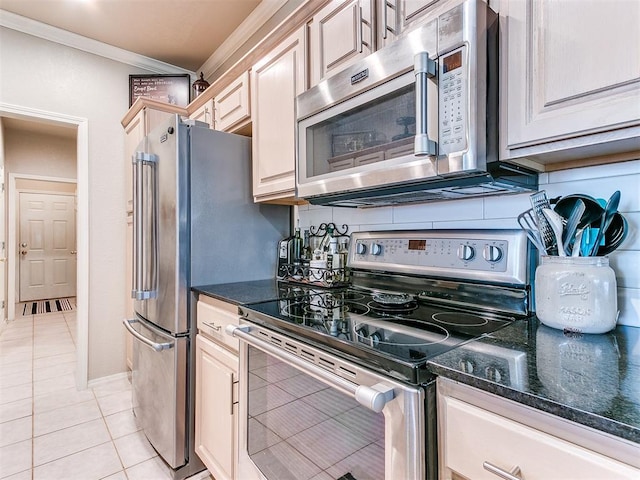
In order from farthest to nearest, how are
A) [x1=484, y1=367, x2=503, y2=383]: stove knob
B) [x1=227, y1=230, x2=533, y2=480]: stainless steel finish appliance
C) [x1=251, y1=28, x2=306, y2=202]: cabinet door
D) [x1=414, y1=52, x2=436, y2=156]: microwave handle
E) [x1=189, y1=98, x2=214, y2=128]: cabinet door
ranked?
[x1=189, y1=98, x2=214, y2=128]: cabinet door → [x1=251, y1=28, x2=306, y2=202]: cabinet door → [x1=414, y1=52, x2=436, y2=156]: microwave handle → [x1=227, y1=230, x2=533, y2=480]: stainless steel finish appliance → [x1=484, y1=367, x2=503, y2=383]: stove knob

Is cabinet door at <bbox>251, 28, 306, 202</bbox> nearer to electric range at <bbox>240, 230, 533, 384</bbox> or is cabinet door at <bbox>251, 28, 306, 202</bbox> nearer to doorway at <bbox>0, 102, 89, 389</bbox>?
electric range at <bbox>240, 230, 533, 384</bbox>

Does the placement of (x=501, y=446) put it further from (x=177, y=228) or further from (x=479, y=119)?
(x=177, y=228)

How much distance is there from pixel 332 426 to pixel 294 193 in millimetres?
1014

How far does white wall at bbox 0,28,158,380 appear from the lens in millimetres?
2582

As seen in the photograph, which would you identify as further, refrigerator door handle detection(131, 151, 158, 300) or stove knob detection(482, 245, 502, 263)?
refrigerator door handle detection(131, 151, 158, 300)

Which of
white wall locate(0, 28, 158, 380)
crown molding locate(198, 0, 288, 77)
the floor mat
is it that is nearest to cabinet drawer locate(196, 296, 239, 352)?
white wall locate(0, 28, 158, 380)

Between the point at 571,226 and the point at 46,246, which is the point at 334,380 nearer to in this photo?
the point at 571,226

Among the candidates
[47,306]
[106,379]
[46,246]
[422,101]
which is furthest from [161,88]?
[46,246]

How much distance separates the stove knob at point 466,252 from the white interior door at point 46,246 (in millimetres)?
7161

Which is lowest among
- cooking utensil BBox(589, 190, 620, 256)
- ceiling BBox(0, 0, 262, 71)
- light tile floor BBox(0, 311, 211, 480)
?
light tile floor BBox(0, 311, 211, 480)

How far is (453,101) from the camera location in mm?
928

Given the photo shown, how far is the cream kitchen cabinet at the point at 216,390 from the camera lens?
140 cm

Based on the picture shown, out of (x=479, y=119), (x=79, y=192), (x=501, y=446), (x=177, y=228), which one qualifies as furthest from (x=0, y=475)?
(x=479, y=119)

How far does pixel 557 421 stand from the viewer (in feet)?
1.77
